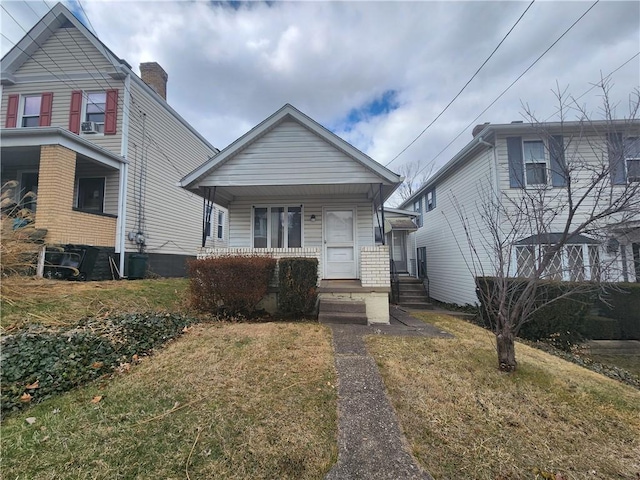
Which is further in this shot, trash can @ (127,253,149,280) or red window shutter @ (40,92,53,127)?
red window shutter @ (40,92,53,127)

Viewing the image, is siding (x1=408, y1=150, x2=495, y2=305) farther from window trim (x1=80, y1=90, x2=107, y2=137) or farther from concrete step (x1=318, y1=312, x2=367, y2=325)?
window trim (x1=80, y1=90, x2=107, y2=137)

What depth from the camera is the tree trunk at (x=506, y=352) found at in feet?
13.1

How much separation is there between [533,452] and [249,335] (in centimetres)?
408

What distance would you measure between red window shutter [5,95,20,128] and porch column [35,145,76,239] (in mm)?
4661

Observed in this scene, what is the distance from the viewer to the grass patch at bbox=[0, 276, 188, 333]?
15.9 feet

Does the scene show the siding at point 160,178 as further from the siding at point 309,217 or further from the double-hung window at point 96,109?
the siding at point 309,217

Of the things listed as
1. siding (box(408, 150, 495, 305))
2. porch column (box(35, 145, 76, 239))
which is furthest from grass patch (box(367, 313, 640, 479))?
porch column (box(35, 145, 76, 239))

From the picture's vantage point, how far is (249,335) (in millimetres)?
5156

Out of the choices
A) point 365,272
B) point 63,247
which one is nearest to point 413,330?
point 365,272

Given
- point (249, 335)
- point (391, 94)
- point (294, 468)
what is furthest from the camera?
point (391, 94)

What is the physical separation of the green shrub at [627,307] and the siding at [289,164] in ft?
24.8

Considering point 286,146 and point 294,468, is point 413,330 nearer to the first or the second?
point 294,468

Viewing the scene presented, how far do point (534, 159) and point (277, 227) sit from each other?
867 centimetres

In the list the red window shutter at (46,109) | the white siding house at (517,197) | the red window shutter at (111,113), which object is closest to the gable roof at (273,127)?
the white siding house at (517,197)
